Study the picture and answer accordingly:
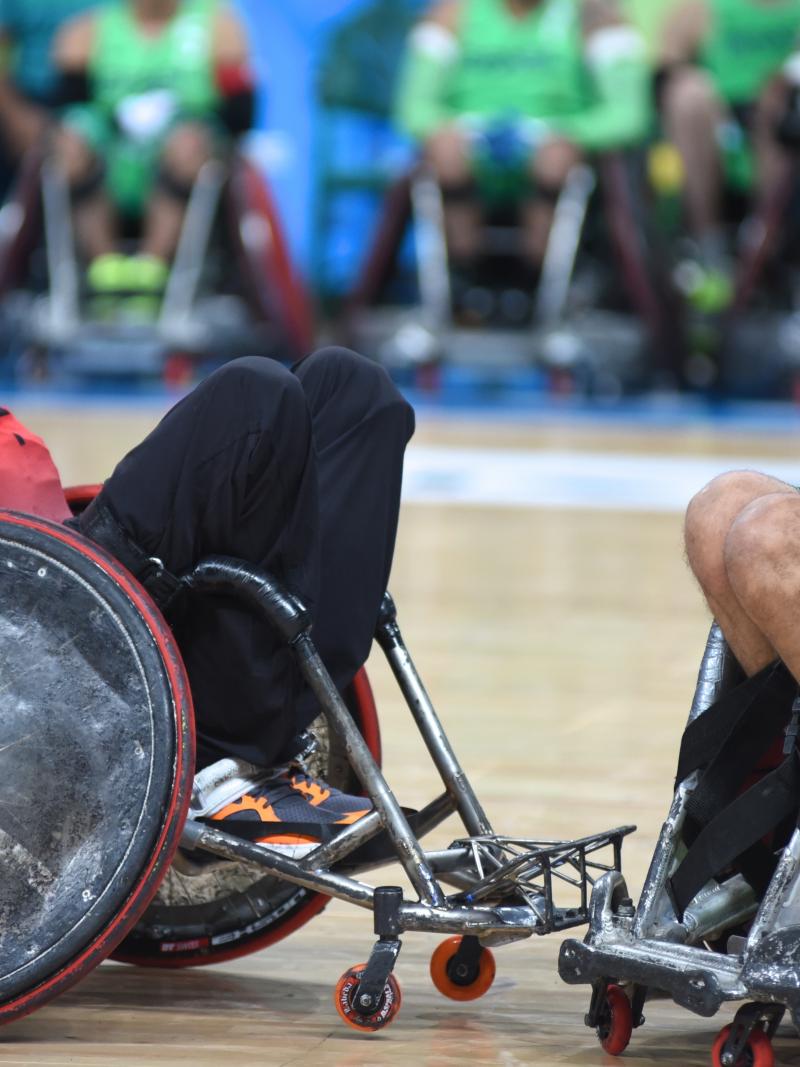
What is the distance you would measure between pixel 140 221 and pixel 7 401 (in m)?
1.19

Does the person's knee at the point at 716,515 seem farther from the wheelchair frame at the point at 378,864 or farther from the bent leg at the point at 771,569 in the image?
the wheelchair frame at the point at 378,864

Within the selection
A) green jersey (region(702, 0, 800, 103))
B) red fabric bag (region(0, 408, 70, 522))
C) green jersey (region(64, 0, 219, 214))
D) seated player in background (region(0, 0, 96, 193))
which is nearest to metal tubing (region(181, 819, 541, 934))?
red fabric bag (region(0, 408, 70, 522))

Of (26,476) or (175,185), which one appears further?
(175,185)

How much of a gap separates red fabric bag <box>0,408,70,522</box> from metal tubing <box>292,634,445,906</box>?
0.92 feet

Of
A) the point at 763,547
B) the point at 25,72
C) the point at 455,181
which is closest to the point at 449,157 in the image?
the point at 455,181

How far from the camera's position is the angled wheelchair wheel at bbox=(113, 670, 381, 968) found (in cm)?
210

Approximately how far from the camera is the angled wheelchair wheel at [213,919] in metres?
2.10

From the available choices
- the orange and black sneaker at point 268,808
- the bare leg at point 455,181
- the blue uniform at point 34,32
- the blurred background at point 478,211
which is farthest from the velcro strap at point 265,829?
the blue uniform at point 34,32

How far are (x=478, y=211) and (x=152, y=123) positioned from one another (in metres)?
1.41

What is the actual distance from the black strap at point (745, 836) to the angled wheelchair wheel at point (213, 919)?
443 millimetres

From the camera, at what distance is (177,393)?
29.5 feet

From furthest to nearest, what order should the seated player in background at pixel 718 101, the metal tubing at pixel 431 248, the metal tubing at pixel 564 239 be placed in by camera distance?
the seated player in background at pixel 718 101, the metal tubing at pixel 431 248, the metal tubing at pixel 564 239

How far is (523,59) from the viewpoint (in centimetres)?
861

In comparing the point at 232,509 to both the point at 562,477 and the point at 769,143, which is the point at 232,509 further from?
the point at 769,143
